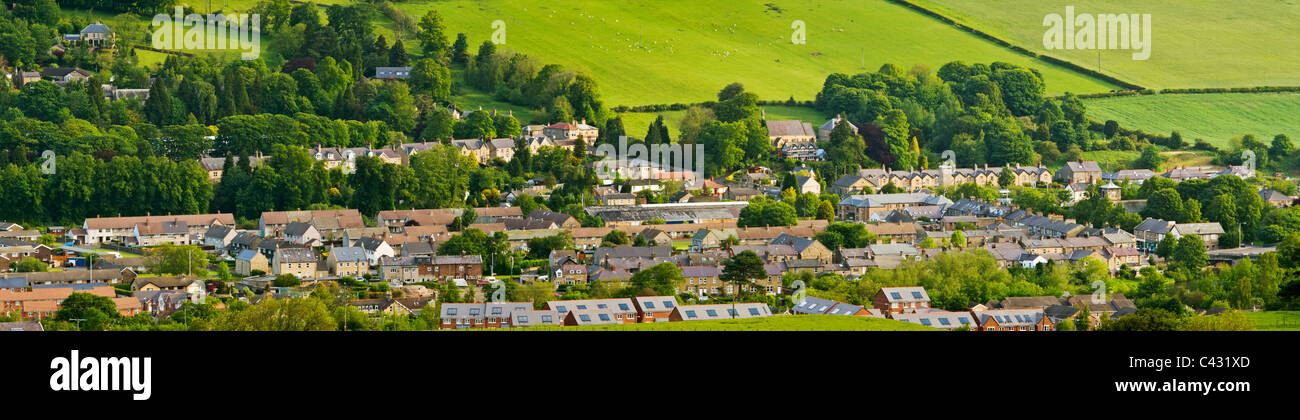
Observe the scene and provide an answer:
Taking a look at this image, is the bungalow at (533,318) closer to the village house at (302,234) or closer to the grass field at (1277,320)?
the grass field at (1277,320)

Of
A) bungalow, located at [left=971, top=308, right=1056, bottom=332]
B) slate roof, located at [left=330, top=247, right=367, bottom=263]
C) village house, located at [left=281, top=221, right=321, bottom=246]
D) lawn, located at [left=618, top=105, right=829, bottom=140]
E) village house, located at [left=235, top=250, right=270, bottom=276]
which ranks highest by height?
lawn, located at [left=618, top=105, right=829, bottom=140]

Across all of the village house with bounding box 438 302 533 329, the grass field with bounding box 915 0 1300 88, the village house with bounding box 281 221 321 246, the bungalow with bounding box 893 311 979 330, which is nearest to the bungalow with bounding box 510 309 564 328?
the village house with bounding box 438 302 533 329

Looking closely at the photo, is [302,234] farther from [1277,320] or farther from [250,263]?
[1277,320]

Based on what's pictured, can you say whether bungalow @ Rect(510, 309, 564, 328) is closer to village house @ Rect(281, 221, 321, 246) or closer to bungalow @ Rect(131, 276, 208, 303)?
bungalow @ Rect(131, 276, 208, 303)

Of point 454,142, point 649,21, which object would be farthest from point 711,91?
point 454,142

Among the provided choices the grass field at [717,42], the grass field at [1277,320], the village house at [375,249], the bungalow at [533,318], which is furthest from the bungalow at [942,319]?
the grass field at [717,42]

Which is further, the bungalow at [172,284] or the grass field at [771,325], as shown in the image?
the bungalow at [172,284]
